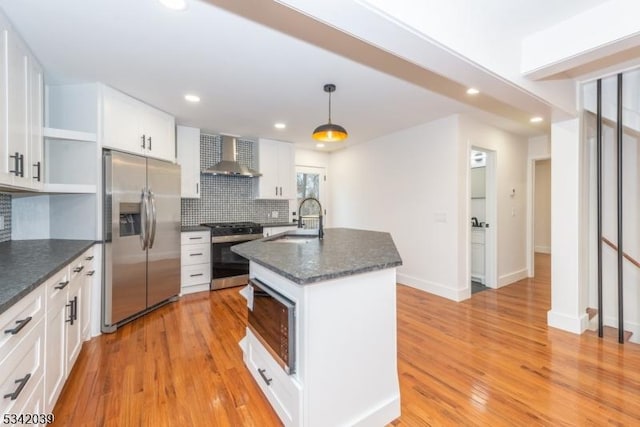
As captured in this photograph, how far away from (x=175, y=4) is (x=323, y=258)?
5.65 feet

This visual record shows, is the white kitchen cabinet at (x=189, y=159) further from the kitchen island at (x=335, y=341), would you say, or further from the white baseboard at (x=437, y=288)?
the white baseboard at (x=437, y=288)

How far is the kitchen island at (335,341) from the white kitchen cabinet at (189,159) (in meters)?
2.82

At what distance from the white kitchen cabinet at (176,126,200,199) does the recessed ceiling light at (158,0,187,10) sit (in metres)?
2.64

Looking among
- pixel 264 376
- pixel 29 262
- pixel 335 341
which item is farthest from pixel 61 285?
pixel 335 341

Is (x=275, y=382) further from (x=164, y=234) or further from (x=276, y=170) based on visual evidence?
(x=276, y=170)

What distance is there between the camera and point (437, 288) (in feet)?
12.9

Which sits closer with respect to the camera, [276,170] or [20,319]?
[20,319]

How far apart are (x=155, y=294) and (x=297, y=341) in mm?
2596

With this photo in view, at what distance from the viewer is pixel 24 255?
6.27 ft

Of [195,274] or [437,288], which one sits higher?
[195,274]

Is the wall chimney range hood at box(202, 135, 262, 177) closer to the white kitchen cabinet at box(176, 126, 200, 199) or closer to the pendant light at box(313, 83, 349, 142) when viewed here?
the white kitchen cabinet at box(176, 126, 200, 199)

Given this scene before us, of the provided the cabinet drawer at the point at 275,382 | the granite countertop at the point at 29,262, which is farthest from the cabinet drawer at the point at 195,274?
the cabinet drawer at the point at 275,382

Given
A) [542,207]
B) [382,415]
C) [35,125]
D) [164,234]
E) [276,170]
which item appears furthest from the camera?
[542,207]

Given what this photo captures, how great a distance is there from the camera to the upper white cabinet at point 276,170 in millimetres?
4871
